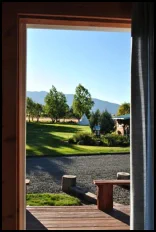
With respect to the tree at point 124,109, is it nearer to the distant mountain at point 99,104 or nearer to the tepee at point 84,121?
the distant mountain at point 99,104

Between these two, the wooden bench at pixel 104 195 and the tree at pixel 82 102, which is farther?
the wooden bench at pixel 104 195

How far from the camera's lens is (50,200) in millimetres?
3053

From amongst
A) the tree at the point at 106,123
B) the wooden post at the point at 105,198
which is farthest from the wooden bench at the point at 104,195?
the tree at the point at 106,123

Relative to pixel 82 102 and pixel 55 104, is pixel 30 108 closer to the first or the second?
pixel 55 104

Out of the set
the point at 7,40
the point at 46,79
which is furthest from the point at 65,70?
the point at 7,40

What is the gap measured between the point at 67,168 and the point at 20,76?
1.17 m

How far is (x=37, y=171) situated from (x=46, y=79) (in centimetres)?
87

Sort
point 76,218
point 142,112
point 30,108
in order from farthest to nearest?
1. point 76,218
2. point 30,108
3. point 142,112

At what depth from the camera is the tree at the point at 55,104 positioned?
7.56 ft

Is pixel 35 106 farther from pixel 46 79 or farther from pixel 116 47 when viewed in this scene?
pixel 116 47

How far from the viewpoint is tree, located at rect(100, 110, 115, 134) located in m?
2.42

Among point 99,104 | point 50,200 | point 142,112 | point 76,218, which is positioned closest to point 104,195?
point 76,218

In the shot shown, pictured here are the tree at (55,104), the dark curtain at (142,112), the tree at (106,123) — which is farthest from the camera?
the tree at (106,123)

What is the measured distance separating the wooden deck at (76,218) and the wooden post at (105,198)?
71 millimetres
